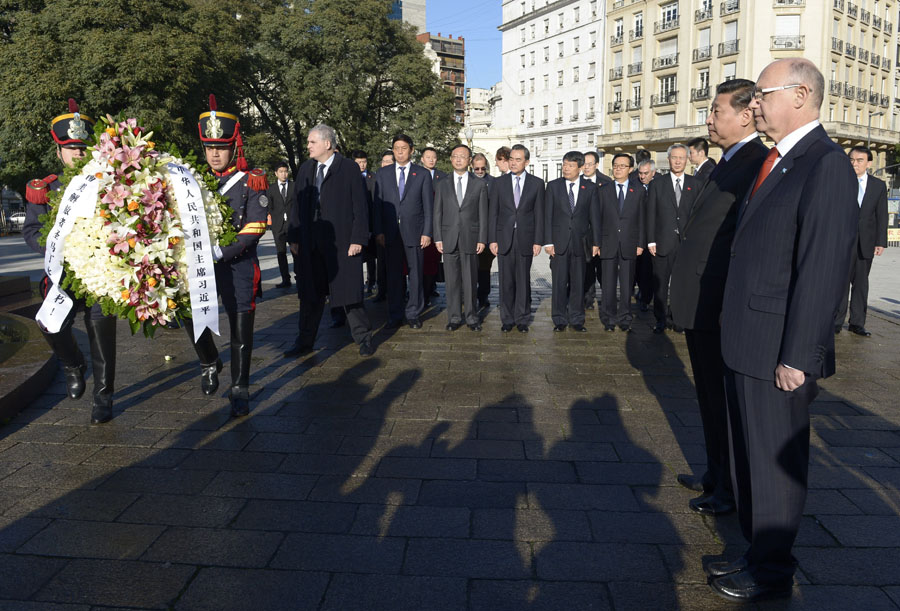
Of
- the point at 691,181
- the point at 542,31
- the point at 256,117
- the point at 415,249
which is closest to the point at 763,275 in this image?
the point at 691,181

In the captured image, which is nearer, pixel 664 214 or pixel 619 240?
pixel 664 214

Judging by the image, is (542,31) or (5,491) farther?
(542,31)

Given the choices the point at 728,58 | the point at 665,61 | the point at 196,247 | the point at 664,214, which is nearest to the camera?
the point at 196,247

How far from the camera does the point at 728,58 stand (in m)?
56.6

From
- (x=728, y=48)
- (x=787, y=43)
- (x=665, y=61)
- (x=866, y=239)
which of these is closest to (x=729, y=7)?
(x=728, y=48)

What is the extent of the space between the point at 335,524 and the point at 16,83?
27.3 meters

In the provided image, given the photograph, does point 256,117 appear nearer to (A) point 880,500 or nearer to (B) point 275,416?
(B) point 275,416

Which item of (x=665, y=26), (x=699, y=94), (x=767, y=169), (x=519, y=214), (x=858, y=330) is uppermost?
(x=665, y=26)

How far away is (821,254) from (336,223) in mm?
5243

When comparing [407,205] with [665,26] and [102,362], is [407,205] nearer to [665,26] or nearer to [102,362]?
[102,362]

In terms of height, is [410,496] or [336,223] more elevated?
[336,223]

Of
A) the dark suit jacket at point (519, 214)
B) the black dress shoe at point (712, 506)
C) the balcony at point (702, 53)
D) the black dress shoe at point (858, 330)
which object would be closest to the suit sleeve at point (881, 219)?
the black dress shoe at point (858, 330)

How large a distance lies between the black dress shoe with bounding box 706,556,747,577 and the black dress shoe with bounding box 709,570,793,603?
5 cm

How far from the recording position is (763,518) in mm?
2848
